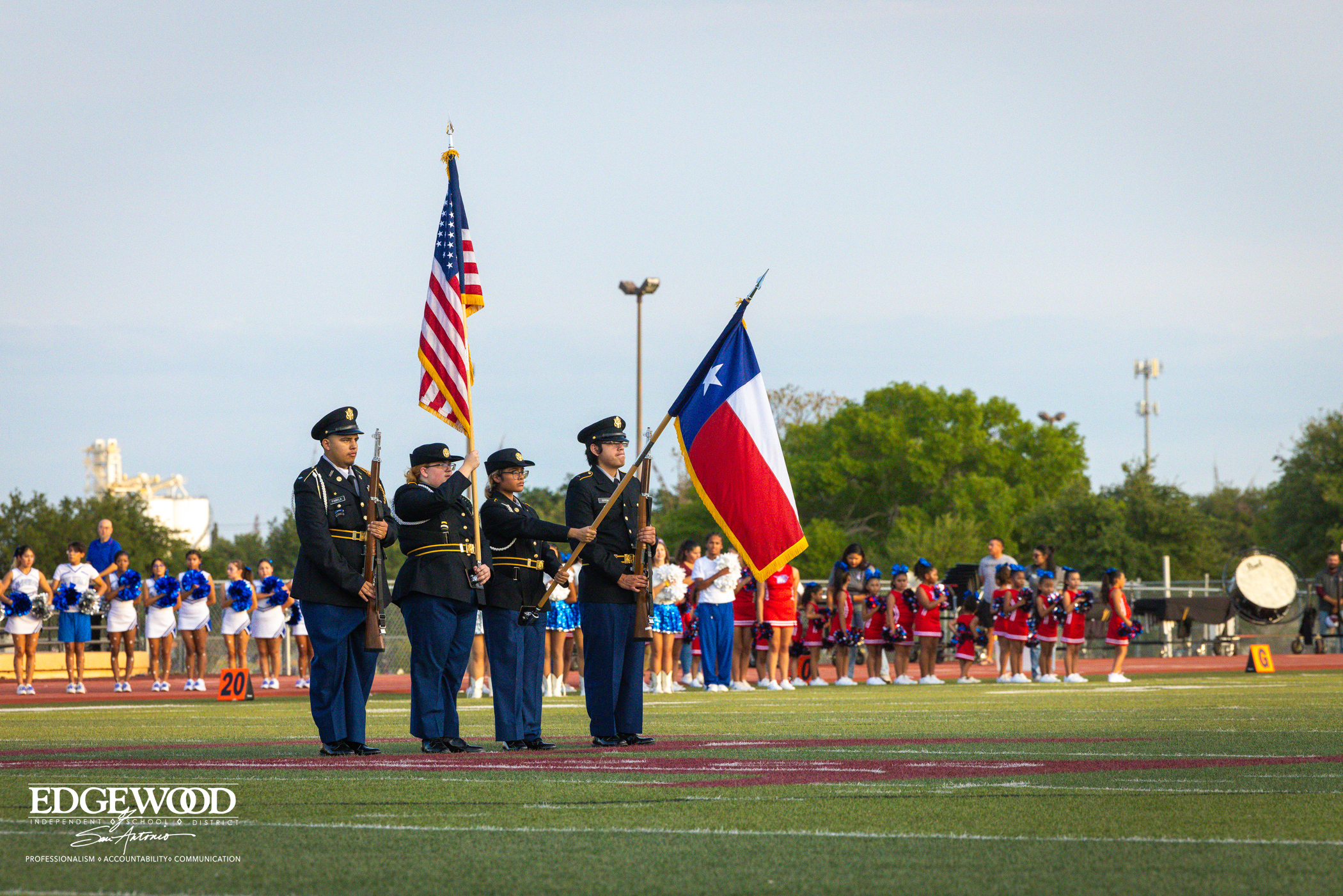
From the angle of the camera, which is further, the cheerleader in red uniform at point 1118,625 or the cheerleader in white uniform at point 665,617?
the cheerleader in red uniform at point 1118,625

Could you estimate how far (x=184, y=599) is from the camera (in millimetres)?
22750

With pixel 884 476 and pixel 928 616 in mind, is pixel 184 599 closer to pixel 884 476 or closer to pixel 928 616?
pixel 928 616

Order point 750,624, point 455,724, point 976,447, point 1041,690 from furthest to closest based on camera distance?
1. point 976,447
2. point 750,624
3. point 1041,690
4. point 455,724

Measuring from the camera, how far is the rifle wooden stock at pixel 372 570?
9.23 m

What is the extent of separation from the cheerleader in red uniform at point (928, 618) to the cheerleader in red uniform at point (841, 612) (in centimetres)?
97

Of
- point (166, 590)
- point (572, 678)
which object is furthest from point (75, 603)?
point (572, 678)

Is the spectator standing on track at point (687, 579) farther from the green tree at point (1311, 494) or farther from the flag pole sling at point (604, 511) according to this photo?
the green tree at point (1311, 494)

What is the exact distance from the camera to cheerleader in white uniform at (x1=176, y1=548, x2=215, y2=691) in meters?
22.5

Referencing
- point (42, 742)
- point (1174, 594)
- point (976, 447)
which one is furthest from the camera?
point (976, 447)

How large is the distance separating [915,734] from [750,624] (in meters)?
11.2

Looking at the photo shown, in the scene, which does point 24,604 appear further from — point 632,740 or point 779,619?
point 632,740

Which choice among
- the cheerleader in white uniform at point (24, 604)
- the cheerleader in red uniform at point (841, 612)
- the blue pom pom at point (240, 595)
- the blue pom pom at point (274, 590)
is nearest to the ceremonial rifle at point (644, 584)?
the cheerleader in red uniform at point (841, 612)

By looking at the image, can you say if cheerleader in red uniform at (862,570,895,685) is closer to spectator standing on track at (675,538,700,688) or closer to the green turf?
spectator standing on track at (675,538,700,688)

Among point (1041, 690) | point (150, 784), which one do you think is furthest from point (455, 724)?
point (1041, 690)
